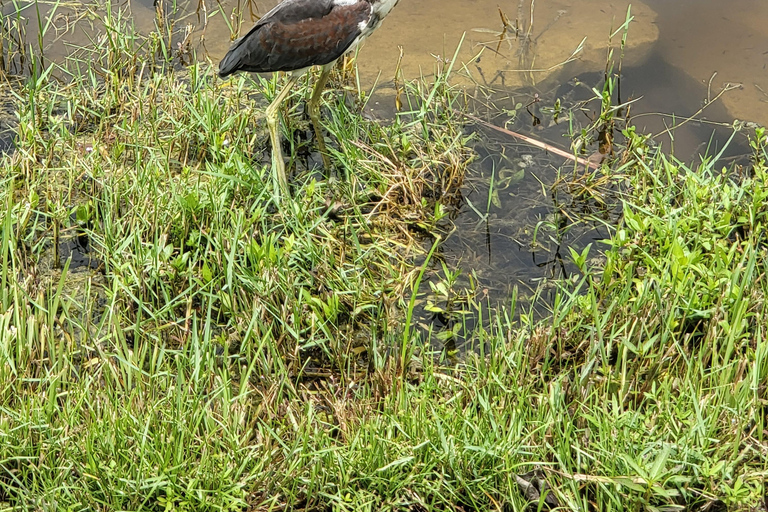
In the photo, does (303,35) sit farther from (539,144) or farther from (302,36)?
(539,144)

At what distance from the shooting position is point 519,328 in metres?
3.40

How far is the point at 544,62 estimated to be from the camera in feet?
16.4

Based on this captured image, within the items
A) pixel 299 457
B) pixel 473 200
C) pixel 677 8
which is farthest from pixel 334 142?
pixel 677 8

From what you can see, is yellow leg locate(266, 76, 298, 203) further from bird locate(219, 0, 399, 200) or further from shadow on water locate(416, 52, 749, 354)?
shadow on water locate(416, 52, 749, 354)

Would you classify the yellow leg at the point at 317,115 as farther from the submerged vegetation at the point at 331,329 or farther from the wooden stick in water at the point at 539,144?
the wooden stick in water at the point at 539,144

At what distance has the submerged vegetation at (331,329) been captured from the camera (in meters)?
2.63

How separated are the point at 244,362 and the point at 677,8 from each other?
3.72m

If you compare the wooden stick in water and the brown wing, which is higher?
the brown wing

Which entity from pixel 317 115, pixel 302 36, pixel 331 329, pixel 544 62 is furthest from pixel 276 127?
pixel 544 62

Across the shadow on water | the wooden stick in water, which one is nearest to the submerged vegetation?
the shadow on water

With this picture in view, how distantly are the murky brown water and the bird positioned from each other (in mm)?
686

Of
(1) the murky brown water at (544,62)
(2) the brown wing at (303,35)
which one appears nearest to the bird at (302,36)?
(2) the brown wing at (303,35)

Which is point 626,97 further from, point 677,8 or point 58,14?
point 58,14

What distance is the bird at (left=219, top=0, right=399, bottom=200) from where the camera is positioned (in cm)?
391
